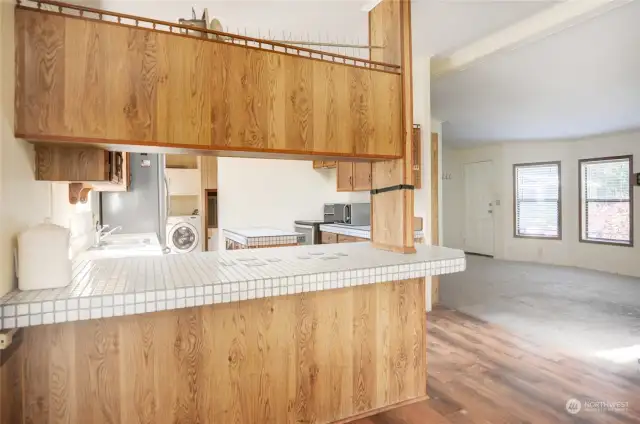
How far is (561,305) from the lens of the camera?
169 inches

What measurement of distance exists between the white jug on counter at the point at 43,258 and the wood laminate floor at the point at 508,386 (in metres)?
1.51

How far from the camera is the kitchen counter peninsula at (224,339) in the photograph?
1.36 m

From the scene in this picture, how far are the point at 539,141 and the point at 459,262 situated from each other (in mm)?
6433

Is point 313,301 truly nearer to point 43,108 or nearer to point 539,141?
point 43,108

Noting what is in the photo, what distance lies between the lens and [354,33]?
10.1 feet

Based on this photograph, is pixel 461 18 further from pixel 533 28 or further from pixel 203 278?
pixel 203 278

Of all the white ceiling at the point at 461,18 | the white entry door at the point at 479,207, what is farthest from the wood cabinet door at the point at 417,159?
the white entry door at the point at 479,207

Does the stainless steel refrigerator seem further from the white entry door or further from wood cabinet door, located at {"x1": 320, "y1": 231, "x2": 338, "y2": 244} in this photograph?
the white entry door

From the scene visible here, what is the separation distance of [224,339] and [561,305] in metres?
4.06

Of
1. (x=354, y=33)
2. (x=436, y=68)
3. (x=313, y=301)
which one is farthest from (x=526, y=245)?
(x=313, y=301)

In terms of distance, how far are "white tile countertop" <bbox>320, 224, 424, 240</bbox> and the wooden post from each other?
1.83 m

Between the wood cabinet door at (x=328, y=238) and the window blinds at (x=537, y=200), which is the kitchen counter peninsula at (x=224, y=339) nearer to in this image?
the wood cabinet door at (x=328, y=238)

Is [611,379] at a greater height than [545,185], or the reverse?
[545,185]

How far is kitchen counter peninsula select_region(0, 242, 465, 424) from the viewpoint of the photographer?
4.46ft
